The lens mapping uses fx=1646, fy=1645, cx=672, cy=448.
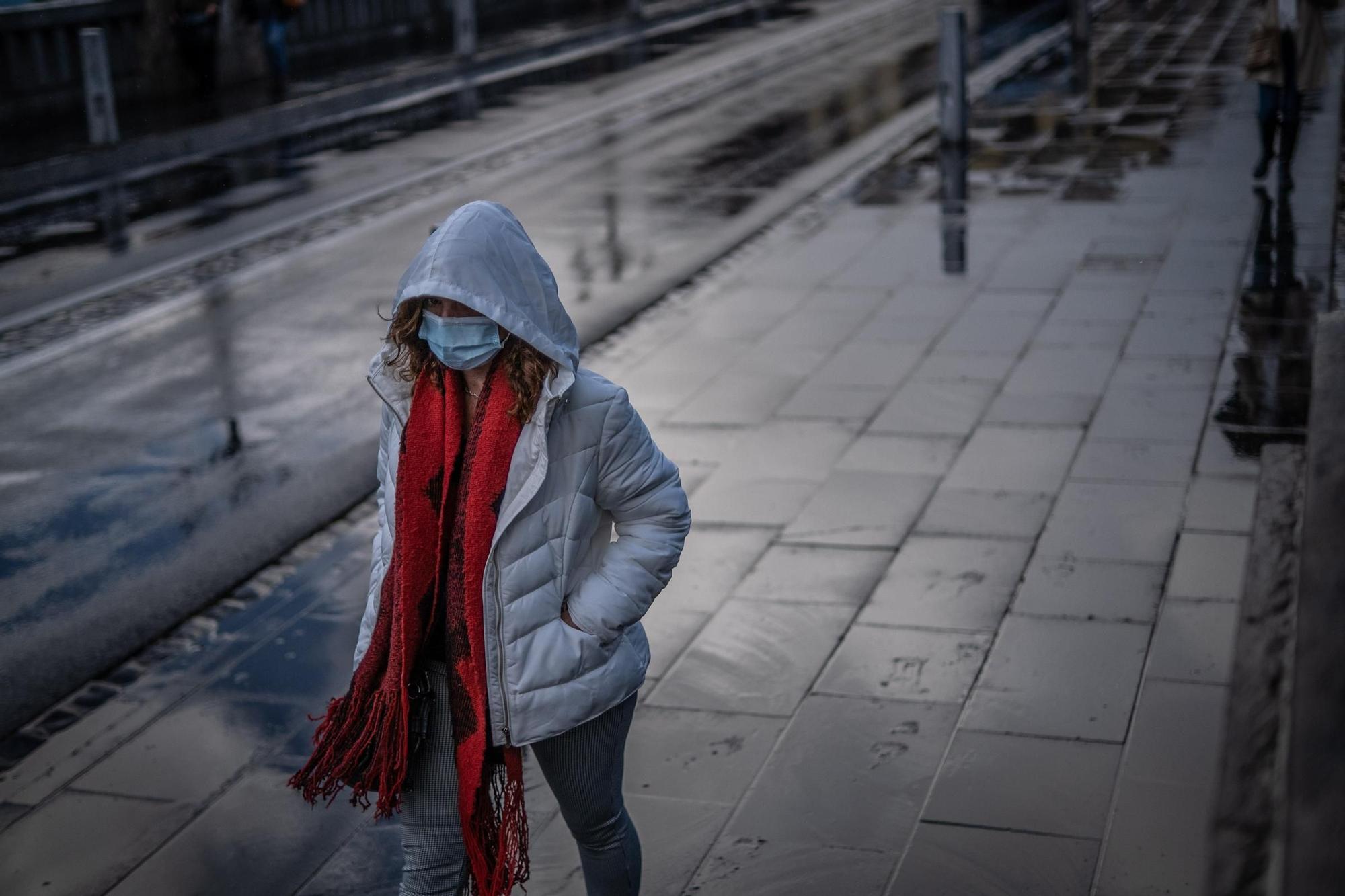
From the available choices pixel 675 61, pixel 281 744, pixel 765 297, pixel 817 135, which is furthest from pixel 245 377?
pixel 675 61

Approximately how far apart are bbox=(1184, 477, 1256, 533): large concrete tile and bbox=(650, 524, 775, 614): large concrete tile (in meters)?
1.64

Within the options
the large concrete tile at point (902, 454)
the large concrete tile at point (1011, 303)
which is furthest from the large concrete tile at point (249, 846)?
the large concrete tile at point (1011, 303)

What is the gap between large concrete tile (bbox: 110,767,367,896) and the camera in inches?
169

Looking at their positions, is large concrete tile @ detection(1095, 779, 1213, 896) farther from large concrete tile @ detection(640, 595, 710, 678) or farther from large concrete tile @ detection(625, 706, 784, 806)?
large concrete tile @ detection(640, 595, 710, 678)

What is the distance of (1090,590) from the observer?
5.70 metres

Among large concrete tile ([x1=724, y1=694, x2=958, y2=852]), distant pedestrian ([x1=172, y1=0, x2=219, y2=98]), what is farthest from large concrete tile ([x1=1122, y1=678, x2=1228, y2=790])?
distant pedestrian ([x1=172, y1=0, x2=219, y2=98])

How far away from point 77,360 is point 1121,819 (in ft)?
24.8

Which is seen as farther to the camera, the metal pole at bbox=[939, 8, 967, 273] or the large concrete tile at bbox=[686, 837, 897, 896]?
the metal pole at bbox=[939, 8, 967, 273]

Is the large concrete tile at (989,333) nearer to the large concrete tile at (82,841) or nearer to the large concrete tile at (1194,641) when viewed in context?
the large concrete tile at (1194,641)

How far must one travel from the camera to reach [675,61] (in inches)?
931

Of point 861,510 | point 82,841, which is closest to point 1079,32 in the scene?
point 861,510

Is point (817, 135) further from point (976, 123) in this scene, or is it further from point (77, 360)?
point (77, 360)

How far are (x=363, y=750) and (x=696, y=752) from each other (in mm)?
1710

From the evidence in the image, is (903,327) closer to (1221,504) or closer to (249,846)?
(1221,504)
